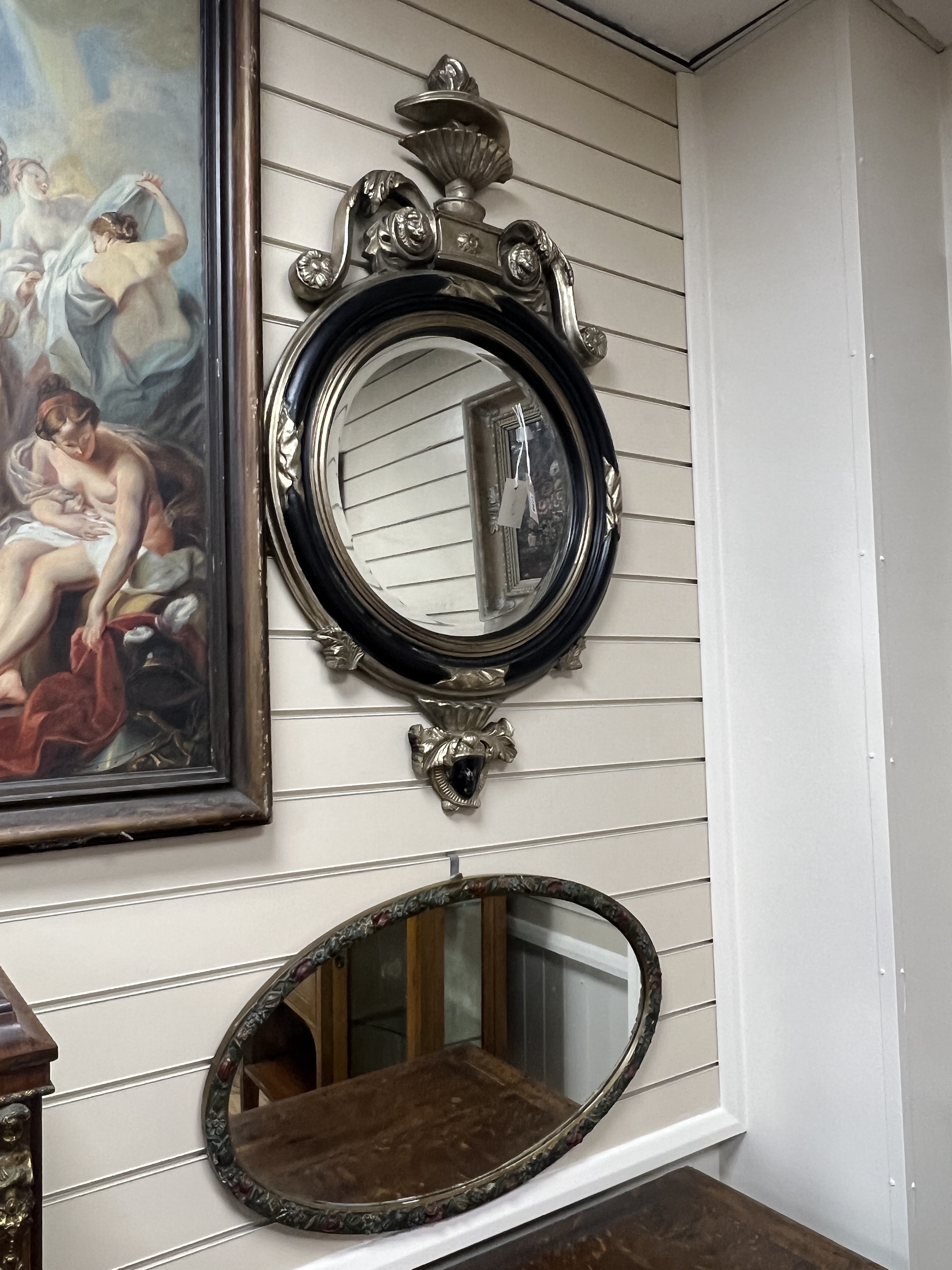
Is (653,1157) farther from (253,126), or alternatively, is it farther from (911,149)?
(911,149)

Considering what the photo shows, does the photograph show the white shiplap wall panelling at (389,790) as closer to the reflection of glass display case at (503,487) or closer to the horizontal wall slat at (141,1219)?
the horizontal wall slat at (141,1219)

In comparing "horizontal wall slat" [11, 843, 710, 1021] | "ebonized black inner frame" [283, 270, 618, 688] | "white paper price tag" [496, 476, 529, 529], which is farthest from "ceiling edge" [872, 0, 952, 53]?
"horizontal wall slat" [11, 843, 710, 1021]

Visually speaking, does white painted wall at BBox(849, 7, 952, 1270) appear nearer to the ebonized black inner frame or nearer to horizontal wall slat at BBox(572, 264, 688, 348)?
horizontal wall slat at BBox(572, 264, 688, 348)

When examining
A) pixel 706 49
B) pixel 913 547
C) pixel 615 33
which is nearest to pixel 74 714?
pixel 913 547

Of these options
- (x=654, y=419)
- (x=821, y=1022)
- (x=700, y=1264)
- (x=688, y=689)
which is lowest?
(x=700, y=1264)

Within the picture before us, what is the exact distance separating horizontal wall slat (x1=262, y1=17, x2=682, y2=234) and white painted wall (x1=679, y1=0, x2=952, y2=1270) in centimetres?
11

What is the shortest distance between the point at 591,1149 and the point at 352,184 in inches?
60.3

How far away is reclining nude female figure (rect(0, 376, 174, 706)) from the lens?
105 centimetres

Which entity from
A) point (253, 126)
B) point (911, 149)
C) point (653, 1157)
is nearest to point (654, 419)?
point (911, 149)

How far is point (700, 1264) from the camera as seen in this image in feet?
4.35

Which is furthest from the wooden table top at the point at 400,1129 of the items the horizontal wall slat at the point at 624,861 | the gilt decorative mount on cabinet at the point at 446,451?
the gilt decorative mount on cabinet at the point at 446,451

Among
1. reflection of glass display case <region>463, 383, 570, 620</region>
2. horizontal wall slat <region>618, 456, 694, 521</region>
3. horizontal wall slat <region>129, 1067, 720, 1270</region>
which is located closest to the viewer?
horizontal wall slat <region>129, 1067, 720, 1270</region>

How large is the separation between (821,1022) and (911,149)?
151 centimetres

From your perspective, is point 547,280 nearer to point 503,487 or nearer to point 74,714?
point 503,487
